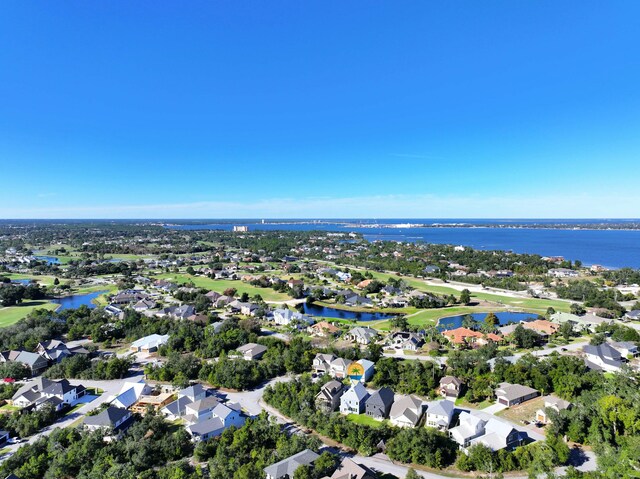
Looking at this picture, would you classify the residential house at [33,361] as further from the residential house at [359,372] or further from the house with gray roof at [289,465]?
the residential house at [359,372]

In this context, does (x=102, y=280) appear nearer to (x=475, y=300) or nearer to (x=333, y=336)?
(x=333, y=336)

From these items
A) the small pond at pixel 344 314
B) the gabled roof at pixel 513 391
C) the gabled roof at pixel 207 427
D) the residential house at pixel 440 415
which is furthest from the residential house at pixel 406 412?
the small pond at pixel 344 314

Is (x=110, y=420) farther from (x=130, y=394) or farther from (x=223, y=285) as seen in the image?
(x=223, y=285)

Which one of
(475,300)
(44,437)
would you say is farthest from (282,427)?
(475,300)

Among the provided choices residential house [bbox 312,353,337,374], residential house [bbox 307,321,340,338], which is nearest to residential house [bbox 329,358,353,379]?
residential house [bbox 312,353,337,374]

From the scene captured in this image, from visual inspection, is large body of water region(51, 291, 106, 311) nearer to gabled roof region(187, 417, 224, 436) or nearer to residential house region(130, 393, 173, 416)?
residential house region(130, 393, 173, 416)

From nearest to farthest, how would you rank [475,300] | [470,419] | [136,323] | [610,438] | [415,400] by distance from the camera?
[610,438]
[470,419]
[415,400]
[136,323]
[475,300]
